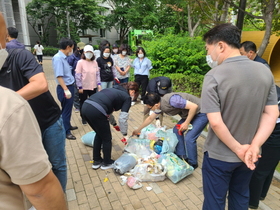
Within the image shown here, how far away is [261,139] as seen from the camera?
1.60 meters

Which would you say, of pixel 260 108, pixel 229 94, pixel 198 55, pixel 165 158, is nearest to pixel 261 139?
pixel 260 108

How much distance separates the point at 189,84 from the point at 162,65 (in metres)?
1.70

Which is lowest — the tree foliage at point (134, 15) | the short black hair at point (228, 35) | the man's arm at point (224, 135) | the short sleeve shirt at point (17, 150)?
the man's arm at point (224, 135)

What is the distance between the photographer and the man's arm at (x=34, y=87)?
1645 mm

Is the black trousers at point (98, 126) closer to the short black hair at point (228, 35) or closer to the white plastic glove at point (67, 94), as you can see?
the white plastic glove at point (67, 94)

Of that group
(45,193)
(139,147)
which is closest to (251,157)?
(45,193)

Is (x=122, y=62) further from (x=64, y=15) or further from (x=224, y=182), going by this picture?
(x=64, y=15)

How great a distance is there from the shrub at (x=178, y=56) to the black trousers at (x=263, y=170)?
5468 mm

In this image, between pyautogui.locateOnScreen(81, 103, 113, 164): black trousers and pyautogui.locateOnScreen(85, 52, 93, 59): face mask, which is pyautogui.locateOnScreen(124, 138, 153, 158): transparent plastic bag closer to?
pyautogui.locateOnScreen(81, 103, 113, 164): black trousers

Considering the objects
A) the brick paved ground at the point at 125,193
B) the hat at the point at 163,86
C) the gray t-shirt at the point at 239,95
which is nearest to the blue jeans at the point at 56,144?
the brick paved ground at the point at 125,193

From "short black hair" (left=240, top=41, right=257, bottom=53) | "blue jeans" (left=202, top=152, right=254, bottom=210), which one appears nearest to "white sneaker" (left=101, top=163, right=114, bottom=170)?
"blue jeans" (left=202, top=152, right=254, bottom=210)

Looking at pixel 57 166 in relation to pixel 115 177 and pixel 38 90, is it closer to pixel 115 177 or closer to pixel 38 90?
pixel 38 90

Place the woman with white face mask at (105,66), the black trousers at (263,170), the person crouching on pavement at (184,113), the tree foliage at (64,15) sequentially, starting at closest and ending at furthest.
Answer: the black trousers at (263,170) < the person crouching on pavement at (184,113) < the woman with white face mask at (105,66) < the tree foliage at (64,15)

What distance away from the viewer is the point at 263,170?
2236 mm
